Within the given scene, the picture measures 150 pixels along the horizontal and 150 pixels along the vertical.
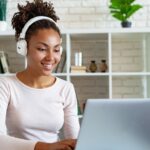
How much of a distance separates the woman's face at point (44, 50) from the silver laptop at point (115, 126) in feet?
2.56

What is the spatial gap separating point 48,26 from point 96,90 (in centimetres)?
200

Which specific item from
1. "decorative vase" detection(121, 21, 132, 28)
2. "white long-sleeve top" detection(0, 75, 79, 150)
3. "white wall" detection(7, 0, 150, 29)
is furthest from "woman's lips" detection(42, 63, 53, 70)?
"white wall" detection(7, 0, 150, 29)

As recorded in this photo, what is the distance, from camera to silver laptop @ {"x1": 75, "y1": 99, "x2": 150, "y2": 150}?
0.78 meters

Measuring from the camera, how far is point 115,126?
799 millimetres

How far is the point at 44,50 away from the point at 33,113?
0.28 metres

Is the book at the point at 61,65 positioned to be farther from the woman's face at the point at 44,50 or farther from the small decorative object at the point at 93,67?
the woman's face at the point at 44,50

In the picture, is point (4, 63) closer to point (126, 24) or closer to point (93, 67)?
point (93, 67)

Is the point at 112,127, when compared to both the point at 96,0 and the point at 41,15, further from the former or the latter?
the point at 96,0

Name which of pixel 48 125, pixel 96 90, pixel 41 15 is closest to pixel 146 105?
pixel 48 125

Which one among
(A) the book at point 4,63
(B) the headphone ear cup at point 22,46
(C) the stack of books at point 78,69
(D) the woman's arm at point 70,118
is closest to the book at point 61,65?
(C) the stack of books at point 78,69

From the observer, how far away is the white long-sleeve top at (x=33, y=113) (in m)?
1.53

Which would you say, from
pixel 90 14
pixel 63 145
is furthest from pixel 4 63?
pixel 63 145

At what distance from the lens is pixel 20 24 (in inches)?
67.4

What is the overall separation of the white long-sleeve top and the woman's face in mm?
117
